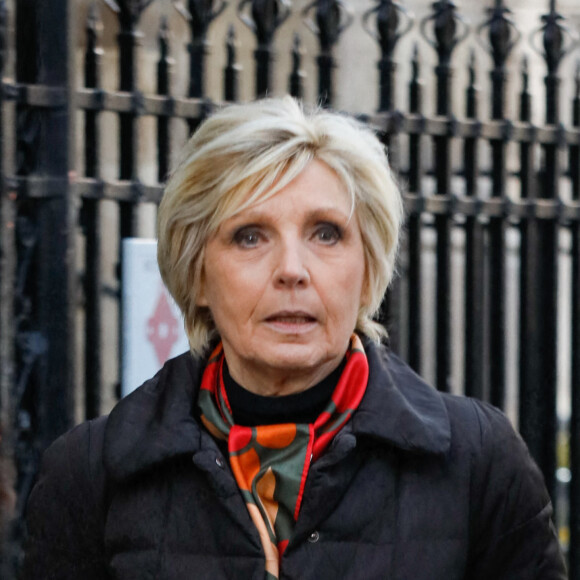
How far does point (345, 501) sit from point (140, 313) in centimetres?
151

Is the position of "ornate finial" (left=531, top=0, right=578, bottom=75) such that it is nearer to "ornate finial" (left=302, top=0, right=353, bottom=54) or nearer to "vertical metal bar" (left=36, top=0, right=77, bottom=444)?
"ornate finial" (left=302, top=0, right=353, bottom=54)

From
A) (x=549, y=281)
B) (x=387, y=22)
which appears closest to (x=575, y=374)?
(x=549, y=281)

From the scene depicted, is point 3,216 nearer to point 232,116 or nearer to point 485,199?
point 232,116

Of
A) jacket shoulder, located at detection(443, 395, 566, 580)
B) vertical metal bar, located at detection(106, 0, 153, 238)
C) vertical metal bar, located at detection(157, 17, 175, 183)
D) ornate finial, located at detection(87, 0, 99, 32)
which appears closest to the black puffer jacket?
jacket shoulder, located at detection(443, 395, 566, 580)

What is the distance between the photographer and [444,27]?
421cm

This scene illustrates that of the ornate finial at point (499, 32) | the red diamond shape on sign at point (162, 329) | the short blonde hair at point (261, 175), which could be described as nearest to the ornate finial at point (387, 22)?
the ornate finial at point (499, 32)

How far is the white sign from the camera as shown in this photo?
145 inches

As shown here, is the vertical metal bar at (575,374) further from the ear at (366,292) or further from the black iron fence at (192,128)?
the ear at (366,292)

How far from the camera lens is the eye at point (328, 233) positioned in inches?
94.2

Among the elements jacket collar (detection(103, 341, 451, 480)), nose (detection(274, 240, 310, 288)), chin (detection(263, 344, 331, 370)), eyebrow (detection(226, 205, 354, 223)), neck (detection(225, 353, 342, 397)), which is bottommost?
jacket collar (detection(103, 341, 451, 480))

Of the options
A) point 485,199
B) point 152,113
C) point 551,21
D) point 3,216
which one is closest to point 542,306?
point 485,199

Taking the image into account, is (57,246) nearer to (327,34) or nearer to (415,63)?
(327,34)

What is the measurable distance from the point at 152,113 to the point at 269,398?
1.60 meters

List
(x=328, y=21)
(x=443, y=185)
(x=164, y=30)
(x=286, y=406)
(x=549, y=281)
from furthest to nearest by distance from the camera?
(x=549, y=281) < (x=443, y=185) < (x=328, y=21) < (x=164, y=30) < (x=286, y=406)
